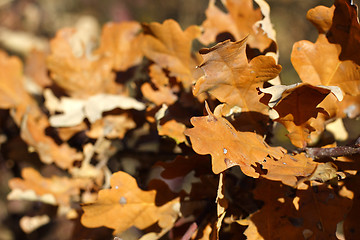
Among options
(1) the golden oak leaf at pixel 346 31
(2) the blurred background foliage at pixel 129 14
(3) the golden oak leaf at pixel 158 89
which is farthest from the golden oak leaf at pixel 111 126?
(2) the blurred background foliage at pixel 129 14

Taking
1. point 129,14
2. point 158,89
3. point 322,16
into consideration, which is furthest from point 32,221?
point 129,14

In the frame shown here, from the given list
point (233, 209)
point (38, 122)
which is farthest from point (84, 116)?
point (233, 209)

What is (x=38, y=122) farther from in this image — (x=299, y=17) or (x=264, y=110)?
(x=299, y=17)

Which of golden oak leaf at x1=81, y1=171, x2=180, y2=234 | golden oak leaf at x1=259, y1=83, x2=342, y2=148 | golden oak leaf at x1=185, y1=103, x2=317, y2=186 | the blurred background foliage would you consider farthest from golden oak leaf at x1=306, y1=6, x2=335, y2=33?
the blurred background foliage

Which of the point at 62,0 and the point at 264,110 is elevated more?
the point at 264,110

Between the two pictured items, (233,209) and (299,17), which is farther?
(299,17)

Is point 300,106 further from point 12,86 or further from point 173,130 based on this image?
point 12,86

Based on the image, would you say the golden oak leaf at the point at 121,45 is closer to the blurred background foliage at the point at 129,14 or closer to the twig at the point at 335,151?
the twig at the point at 335,151

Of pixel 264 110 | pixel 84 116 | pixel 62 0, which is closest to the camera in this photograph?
pixel 264 110
